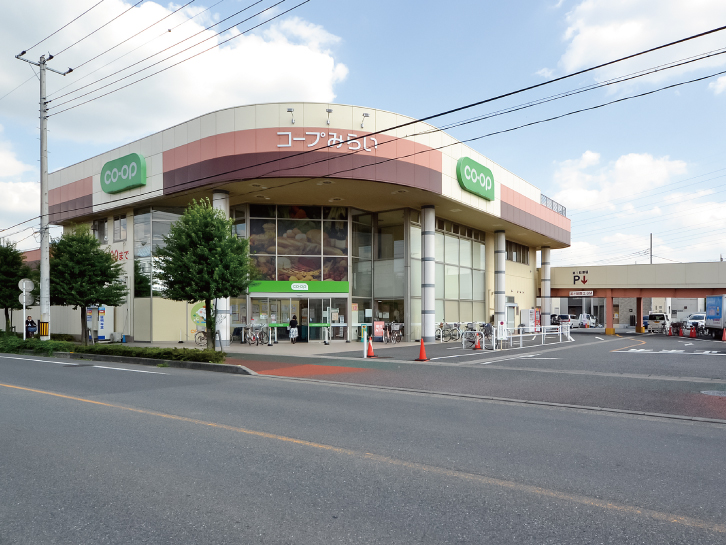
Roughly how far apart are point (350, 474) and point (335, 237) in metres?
23.9

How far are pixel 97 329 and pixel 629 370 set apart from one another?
27.1 meters

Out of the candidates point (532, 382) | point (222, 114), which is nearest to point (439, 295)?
point (222, 114)

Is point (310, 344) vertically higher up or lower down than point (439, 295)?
lower down

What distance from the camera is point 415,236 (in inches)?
1160

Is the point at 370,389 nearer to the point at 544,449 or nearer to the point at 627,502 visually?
the point at 544,449

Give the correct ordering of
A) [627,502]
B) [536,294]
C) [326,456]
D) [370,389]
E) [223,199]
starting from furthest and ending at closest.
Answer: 1. [536,294]
2. [223,199]
3. [370,389]
4. [326,456]
5. [627,502]

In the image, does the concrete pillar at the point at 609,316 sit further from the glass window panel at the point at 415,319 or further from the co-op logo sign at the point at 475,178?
the glass window panel at the point at 415,319

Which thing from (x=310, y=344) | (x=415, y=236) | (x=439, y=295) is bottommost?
(x=310, y=344)

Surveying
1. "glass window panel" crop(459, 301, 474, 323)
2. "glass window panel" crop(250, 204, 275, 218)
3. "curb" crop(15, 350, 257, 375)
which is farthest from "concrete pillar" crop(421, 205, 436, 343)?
"curb" crop(15, 350, 257, 375)

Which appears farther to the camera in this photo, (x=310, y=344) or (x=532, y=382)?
(x=310, y=344)

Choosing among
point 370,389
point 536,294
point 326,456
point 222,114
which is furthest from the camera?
point 536,294

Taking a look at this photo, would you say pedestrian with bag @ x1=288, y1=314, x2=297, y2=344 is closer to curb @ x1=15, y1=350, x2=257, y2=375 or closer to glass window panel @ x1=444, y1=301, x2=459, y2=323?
A: curb @ x1=15, y1=350, x2=257, y2=375

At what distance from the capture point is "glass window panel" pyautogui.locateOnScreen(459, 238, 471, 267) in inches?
1346

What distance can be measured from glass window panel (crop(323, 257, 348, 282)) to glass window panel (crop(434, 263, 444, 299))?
6.09m
